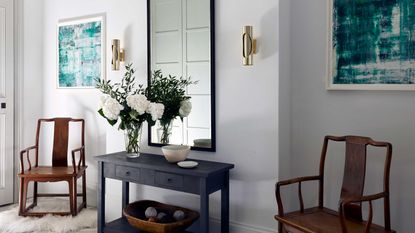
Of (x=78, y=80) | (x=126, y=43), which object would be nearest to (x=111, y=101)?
(x=126, y=43)

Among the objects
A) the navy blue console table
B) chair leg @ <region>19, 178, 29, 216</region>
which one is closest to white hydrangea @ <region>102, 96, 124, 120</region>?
the navy blue console table

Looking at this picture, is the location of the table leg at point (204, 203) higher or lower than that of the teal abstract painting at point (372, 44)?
lower

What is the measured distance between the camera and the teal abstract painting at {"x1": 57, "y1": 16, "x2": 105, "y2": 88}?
3957 millimetres

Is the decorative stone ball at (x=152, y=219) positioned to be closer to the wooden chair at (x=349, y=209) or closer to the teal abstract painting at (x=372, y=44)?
the wooden chair at (x=349, y=209)

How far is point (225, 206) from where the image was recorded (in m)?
2.79

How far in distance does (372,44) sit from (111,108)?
6.07 ft

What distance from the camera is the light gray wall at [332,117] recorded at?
2.52 meters

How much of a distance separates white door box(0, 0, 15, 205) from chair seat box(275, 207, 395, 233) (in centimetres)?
300

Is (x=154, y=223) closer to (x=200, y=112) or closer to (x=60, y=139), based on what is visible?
(x=200, y=112)

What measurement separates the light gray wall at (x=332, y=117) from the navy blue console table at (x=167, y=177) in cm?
61

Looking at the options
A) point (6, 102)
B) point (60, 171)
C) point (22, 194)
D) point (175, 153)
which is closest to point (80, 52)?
point (6, 102)

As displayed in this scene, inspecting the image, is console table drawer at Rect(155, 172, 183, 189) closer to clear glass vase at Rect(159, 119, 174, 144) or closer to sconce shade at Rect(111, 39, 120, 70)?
clear glass vase at Rect(159, 119, 174, 144)

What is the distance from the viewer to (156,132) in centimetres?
326

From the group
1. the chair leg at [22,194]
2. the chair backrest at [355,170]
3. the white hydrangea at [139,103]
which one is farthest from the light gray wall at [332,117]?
the chair leg at [22,194]
